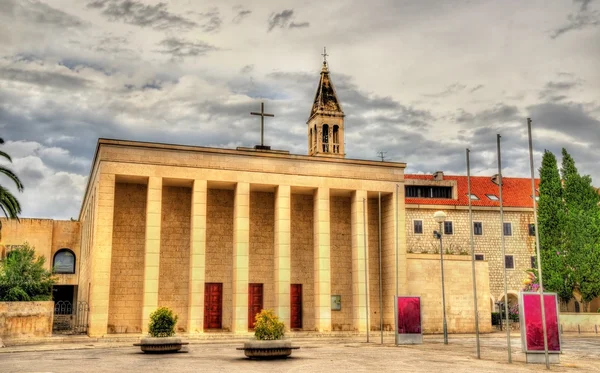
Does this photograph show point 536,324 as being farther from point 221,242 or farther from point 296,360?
point 221,242

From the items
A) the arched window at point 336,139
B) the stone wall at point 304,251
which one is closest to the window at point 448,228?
the arched window at point 336,139

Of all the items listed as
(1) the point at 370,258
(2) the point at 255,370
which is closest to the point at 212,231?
(1) the point at 370,258

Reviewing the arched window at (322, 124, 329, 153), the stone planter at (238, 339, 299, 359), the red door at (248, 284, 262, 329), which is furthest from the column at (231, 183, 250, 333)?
the arched window at (322, 124, 329, 153)

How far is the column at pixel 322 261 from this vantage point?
36.4 metres

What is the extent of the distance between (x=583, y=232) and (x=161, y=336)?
38.2 metres

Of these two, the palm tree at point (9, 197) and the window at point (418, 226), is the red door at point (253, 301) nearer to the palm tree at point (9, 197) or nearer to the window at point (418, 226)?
the palm tree at point (9, 197)

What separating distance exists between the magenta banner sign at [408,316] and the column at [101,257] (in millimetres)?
15563

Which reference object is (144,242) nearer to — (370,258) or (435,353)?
(370,258)

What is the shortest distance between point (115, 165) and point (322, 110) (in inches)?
1310

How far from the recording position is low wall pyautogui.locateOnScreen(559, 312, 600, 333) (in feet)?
142

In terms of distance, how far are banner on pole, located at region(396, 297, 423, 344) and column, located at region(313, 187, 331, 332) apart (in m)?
8.50

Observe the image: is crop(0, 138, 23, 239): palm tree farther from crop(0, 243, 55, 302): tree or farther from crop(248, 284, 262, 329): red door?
crop(248, 284, 262, 329): red door

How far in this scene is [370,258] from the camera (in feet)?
132

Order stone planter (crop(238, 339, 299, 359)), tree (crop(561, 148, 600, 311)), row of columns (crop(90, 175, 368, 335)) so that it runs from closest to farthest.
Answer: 1. stone planter (crop(238, 339, 299, 359))
2. row of columns (crop(90, 175, 368, 335))
3. tree (crop(561, 148, 600, 311))
